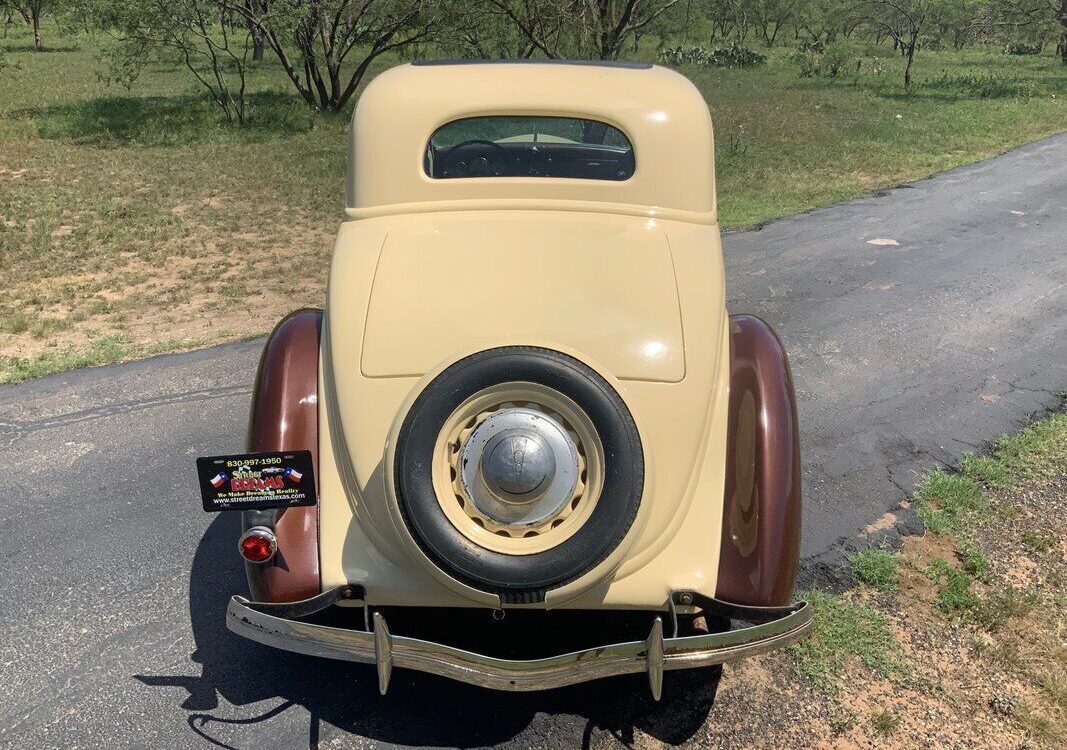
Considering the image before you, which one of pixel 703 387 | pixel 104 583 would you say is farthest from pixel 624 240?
pixel 104 583

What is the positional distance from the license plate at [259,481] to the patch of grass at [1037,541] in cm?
318

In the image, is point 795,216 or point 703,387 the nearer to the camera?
point 703,387

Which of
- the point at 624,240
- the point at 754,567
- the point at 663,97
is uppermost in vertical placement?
the point at 663,97

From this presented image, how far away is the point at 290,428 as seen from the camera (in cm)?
281

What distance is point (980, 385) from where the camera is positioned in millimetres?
5297

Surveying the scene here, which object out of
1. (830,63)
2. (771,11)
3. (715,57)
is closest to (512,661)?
(830,63)

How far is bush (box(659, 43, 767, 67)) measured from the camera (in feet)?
101

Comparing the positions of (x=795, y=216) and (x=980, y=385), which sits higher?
(x=795, y=216)

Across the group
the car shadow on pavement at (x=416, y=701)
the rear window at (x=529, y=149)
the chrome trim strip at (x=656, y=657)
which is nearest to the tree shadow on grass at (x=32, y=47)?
the rear window at (x=529, y=149)

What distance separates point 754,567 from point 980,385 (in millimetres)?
3518

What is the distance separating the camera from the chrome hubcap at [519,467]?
2.34 meters

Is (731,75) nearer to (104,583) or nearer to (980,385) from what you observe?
(980,385)

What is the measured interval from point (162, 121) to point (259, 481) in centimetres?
1559

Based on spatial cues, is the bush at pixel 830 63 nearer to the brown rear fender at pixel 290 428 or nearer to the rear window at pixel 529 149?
the rear window at pixel 529 149
